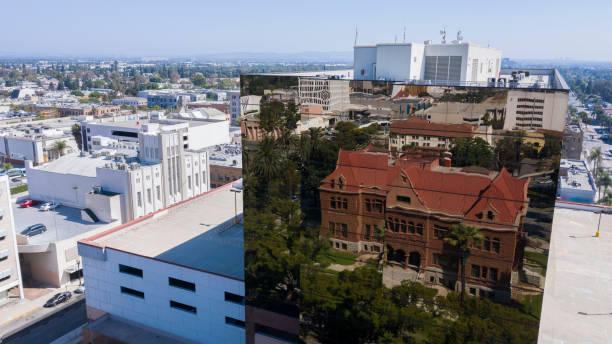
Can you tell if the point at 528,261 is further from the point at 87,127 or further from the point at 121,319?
the point at 87,127

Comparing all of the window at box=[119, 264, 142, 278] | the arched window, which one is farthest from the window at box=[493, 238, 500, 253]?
the window at box=[119, 264, 142, 278]

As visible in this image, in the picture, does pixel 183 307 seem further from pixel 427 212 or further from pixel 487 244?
pixel 487 244

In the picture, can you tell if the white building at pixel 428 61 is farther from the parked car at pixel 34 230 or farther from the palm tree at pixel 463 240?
the parked car at pixel 34 230

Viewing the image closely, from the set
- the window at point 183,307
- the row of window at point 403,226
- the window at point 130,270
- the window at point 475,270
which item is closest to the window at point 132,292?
the window at point 130,270

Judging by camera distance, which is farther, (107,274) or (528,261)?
(107,274)

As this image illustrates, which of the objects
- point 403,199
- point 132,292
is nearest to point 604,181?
point 403,199

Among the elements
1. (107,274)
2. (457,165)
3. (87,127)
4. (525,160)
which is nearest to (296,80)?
(457,165)

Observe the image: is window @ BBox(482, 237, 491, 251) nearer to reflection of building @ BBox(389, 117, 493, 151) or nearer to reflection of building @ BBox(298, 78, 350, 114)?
reflection of building @ BBox(389, 117, 493, 151)
